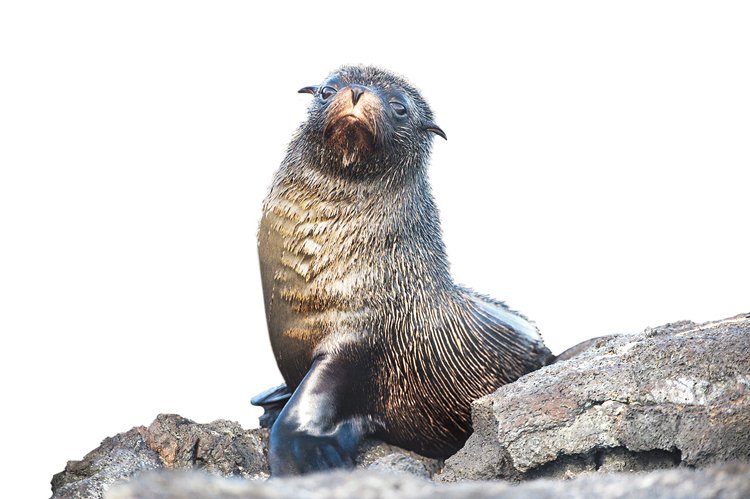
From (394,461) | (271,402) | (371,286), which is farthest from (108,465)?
Answer: (371,286)

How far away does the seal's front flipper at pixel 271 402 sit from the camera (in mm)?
8242

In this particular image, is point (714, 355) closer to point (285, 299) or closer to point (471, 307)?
point (471, 307)

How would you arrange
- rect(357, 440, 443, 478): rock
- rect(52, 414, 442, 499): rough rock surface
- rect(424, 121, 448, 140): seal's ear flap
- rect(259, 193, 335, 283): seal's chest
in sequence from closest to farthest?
rect(357, 440, 443, 478): rock, rect(52, 414, 442, 499): rough rock surface, rect(259, 193, 335, 283): seal's chest, rect(424, 121, 448, 140): seal's ear flap

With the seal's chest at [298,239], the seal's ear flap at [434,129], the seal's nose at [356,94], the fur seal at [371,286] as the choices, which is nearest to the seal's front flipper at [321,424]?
the fur seal at [371,286]

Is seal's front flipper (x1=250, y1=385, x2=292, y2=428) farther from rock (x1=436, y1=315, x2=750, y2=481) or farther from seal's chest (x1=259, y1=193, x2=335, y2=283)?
rock (x1=436, y1=315, x2=750, y2=481)

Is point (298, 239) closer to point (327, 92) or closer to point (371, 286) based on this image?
point (371, 286)

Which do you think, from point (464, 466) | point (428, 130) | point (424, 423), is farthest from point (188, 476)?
→ point (428, 130)

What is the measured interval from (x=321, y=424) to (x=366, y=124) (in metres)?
2.02

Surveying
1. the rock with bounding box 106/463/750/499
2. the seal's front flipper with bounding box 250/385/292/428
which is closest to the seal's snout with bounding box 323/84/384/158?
the seal's front flipper with bounding box 250/385/292/428

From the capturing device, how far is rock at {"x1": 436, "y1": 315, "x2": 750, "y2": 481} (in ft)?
19.7

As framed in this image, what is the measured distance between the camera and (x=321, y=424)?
7016 millimetres

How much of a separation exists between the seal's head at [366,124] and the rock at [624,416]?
1.97m

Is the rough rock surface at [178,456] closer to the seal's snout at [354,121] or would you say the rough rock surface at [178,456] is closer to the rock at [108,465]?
the rock at [108,465]

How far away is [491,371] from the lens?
778 centimetres
